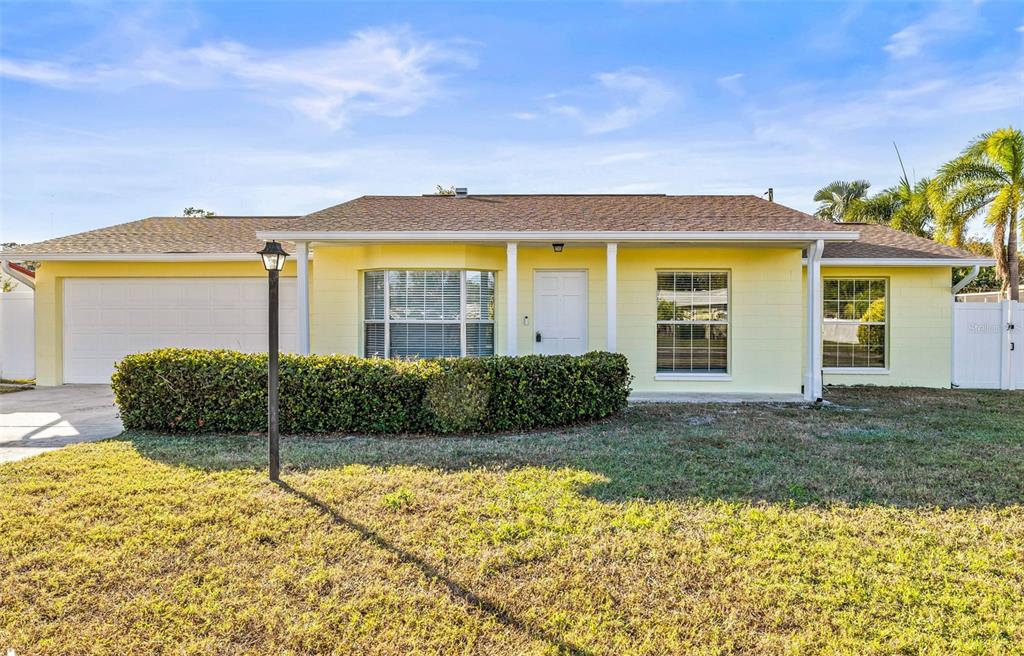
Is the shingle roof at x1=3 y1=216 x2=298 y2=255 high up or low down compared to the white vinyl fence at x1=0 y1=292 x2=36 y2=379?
up

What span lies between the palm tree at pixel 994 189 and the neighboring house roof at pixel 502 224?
365 cm

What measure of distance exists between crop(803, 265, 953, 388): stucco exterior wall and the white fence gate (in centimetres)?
29

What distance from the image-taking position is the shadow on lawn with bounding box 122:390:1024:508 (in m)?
4.61

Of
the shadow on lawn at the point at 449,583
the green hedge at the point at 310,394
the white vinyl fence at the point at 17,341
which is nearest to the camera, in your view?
the shadow on lawn at the point at 449,583

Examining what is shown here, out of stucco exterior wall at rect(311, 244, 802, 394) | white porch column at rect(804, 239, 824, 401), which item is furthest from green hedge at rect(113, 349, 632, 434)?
white porch column at rect(804, 239, 824, 401)

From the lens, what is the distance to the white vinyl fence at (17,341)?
41.5 ft

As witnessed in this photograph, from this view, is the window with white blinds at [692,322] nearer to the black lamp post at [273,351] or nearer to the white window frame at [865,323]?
the white window frame at [865,323]

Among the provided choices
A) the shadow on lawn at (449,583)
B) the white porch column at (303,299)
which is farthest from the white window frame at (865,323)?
the shadow on lawn at (449,583)

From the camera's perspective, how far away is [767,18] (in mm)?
9484

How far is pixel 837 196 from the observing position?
2728 cm

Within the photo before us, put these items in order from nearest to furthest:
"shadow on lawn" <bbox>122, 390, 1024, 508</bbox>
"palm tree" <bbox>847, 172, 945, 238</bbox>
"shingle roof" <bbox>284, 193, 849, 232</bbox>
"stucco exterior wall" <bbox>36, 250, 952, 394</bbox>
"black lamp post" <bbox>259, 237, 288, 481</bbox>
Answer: "shadow on lawn" <bbox>122, 390, 1024, 508</bbox> → "black lamp post" <bbox>259, 237, 288, 481</bbox> → "shingle roof" <bbox>284, 193, 849, 232</bbox> → "stucco exterior wall" <bbox>36, 250, 952, 394</bbox> → "palm tree" <bbox>847, 172, 945, 238</bbox>

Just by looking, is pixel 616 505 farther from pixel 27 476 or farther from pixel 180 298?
pixel 180 298

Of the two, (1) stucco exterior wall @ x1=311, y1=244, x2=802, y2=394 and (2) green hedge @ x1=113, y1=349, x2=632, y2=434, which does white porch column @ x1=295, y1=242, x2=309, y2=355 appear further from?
(2) green hedge @ x1=113, y1=349, x2=632, y2=434

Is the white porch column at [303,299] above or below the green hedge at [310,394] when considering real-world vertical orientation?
above
